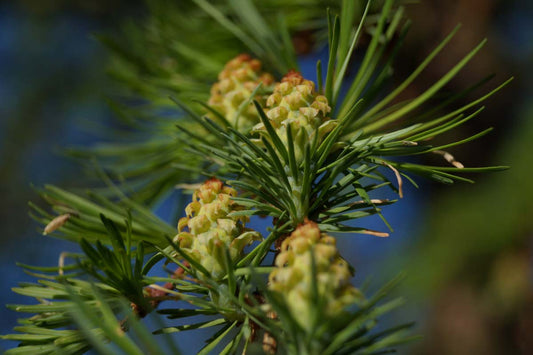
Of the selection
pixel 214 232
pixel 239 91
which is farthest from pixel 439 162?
pixel 214 232

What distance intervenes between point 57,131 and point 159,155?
1.29 m

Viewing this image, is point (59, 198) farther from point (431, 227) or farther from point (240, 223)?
point (431, 227)

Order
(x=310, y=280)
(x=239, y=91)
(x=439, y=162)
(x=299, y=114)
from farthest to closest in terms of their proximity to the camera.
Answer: (x=439, y=162), (x=239, y=91), (x=299, y=114), (x=310, y=280)

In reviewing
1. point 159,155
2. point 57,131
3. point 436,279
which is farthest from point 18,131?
point 436,279

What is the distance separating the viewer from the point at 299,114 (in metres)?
0.40

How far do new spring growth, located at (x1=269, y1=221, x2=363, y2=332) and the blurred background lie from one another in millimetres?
829

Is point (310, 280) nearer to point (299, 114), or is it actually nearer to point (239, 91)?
point (299, 114)

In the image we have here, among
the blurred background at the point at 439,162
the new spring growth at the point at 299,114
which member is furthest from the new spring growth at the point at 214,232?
the blurred background at the point at 439,162

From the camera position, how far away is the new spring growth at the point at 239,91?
52cm

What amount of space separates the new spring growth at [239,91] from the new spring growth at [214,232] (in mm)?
127

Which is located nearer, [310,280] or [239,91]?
[310,280]

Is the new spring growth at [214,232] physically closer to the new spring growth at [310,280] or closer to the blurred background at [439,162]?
the new spring growth at [310,280]

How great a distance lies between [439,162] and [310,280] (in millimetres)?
1085

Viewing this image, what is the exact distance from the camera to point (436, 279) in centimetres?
154
